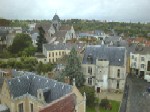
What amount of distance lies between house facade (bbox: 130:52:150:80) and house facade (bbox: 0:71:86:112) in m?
37.4

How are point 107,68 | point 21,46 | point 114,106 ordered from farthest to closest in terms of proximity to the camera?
point 21,46 < point 107,68 < point 114,106

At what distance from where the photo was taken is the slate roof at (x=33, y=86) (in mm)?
35219

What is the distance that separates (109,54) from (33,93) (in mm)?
23799

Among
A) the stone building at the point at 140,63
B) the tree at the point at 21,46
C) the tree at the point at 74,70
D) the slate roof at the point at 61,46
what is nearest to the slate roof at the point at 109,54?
the tree at the point at 74,70

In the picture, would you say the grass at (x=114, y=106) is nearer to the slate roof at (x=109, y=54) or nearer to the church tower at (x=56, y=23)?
the slate roof at (x=109, y=54)

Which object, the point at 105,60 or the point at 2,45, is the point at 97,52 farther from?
the point at 2,45

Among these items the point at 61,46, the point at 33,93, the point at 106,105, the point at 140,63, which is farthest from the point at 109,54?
the point at 61,46

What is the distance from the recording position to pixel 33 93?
38.0m

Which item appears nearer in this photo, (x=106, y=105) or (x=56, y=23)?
(x=106, y=105)

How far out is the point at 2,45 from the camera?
99.4 m

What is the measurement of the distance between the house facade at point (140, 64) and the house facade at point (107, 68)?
16.2 meters

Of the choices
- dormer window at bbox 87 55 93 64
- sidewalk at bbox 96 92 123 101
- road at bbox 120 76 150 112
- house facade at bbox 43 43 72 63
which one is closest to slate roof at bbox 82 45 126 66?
dormer window at bbox 87 55 93 64

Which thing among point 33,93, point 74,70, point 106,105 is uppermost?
point 74,70

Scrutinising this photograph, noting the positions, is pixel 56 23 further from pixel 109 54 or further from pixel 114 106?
pixel 114 106
